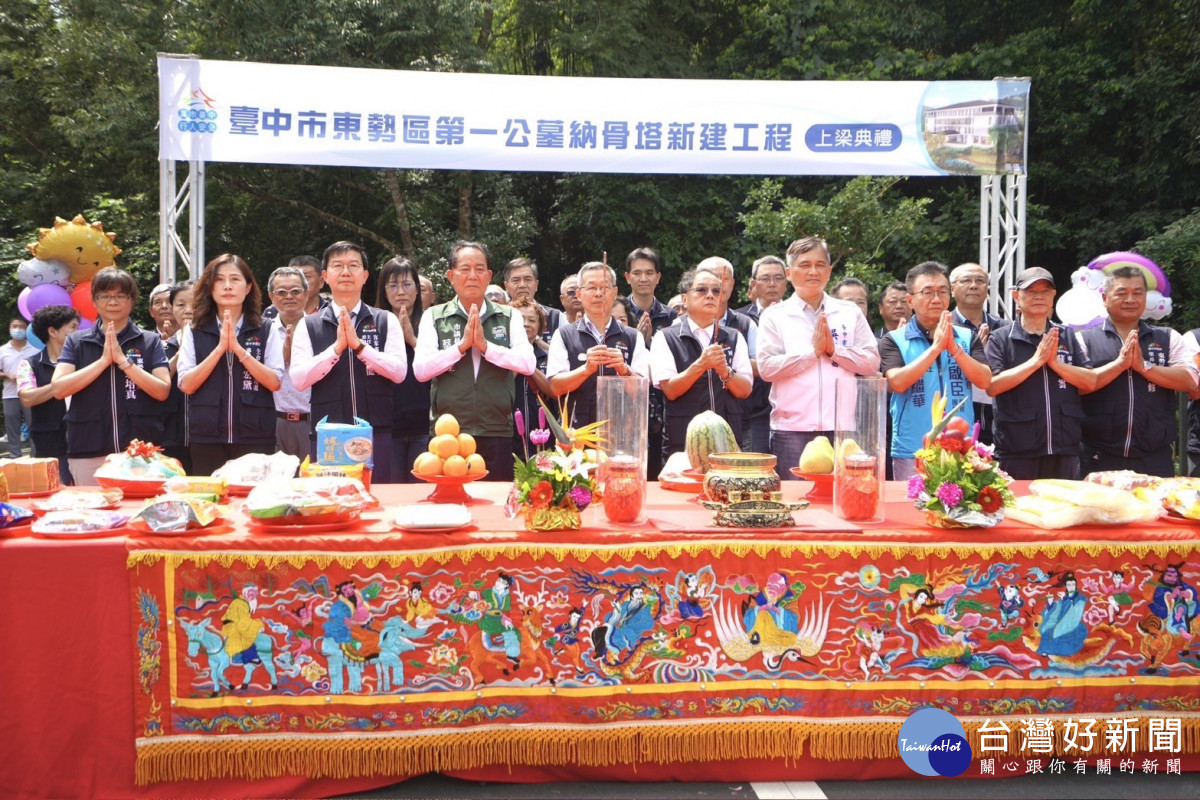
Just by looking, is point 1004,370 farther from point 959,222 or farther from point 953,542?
point 959,222

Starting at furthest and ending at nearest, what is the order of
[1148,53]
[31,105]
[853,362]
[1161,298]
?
[31,105], [1148,53], [1161,298], [853,362]

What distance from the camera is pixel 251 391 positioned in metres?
3.96

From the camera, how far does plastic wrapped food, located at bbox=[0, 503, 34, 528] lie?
246 cm

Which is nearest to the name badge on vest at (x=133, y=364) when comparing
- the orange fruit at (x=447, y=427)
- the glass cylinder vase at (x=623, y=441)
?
the orange fruit at (x=447, y=427)

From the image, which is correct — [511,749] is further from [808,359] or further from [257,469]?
[808,359]

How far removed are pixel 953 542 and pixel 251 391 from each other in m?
2.86

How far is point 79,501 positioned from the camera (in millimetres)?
2715

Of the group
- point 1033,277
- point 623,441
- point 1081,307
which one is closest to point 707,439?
point 623,441

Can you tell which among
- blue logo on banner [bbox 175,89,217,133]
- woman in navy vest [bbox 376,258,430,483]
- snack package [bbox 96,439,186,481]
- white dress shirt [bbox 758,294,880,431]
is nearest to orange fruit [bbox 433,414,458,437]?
snack package [bbox 96,439,186,481]

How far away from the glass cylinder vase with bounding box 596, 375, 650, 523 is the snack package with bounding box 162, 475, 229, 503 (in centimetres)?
117

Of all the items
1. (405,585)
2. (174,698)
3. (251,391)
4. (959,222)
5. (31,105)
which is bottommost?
(174,698)

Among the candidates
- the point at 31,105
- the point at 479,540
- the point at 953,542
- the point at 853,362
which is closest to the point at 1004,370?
the point at 853,362

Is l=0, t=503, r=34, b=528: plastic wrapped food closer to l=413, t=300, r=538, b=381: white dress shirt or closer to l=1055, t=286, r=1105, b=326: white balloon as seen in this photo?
l=413, t=300, r=538, b=381: white dress shirt

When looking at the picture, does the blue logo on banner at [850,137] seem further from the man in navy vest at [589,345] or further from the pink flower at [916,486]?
the pink flower at [916,486]
